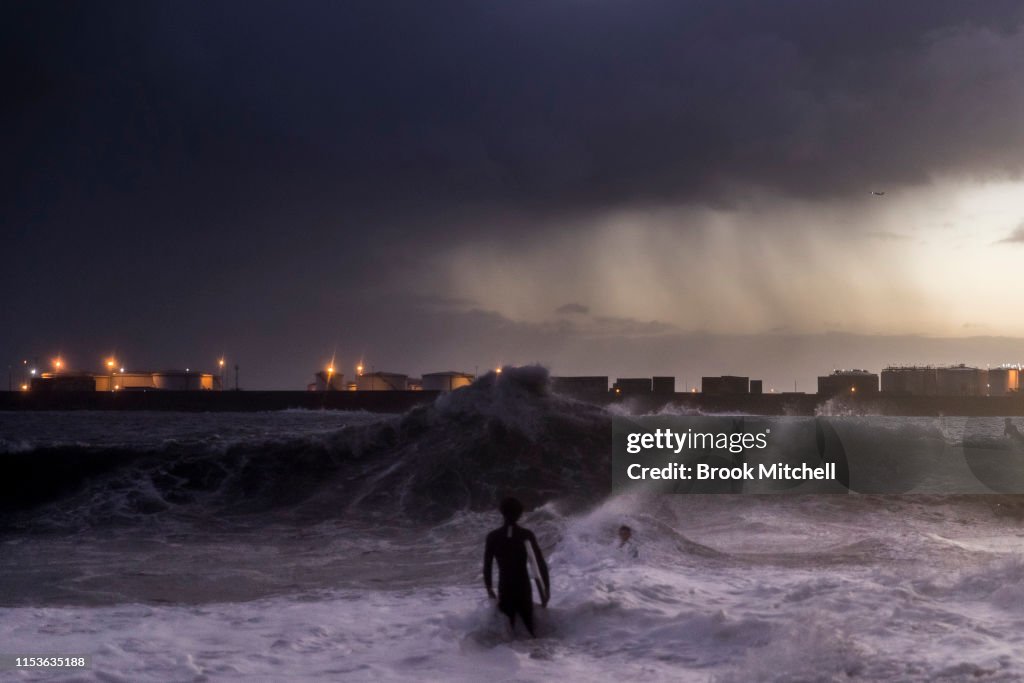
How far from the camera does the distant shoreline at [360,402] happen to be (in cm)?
9938

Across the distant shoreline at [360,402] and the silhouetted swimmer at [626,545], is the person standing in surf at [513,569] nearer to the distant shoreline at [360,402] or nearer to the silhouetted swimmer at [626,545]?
the silhouetted swimmer at [626,545]

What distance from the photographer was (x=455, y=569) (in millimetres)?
14203

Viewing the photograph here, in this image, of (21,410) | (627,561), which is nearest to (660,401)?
(21,410)

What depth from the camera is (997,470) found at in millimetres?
34094

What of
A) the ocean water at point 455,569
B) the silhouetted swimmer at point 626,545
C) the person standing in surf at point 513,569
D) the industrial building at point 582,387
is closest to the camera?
the ocean water at point 455,569

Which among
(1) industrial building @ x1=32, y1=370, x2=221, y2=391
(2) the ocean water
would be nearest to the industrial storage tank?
(1) industrial building @ x1=32, y1=370, x2=221, y2=391

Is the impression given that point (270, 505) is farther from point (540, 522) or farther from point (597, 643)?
point (597, 643)

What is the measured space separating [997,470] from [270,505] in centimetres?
2688

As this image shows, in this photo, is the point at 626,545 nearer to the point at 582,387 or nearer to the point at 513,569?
the point at 513,569

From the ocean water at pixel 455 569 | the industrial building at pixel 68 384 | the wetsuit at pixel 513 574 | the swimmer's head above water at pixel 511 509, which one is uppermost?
the industrial building at pixel 68 384

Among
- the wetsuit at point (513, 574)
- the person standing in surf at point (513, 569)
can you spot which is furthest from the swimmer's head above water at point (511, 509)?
the wetsuit at point (513, 574)

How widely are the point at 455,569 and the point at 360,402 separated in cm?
9156

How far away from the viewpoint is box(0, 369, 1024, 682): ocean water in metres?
8.23

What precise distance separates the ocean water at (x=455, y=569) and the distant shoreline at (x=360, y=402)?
71647 mm
